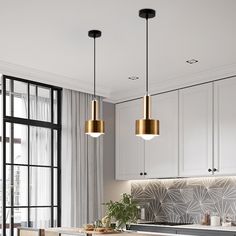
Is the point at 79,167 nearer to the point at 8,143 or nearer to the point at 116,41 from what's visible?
the point at 8,143

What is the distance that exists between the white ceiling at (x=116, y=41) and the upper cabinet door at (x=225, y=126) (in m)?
0.19

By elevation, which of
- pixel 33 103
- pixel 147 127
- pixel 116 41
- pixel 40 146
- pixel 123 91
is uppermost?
pixel 116 41

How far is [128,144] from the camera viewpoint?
22.5 feet

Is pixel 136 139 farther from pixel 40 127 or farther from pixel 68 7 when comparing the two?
pixel 68 7

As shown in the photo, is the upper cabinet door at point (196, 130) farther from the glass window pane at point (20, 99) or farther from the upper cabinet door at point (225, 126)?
the glass window pane at point (20, 99)

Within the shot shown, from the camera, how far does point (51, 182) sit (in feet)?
19.9

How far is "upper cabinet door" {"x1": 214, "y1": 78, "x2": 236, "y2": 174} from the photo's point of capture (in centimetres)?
543

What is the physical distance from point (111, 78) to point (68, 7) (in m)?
2.40

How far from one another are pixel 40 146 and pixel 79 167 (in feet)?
2.08

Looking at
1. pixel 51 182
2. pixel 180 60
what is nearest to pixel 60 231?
pixel 51 182

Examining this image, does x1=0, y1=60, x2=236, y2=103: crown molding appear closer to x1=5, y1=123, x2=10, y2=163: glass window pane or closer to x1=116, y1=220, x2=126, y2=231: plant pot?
x1=5, y1=123, x2=10, y2=163: glass window pane

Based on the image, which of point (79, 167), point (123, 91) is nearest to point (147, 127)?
point (79, 167)

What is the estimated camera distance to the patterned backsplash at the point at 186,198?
19.2ft

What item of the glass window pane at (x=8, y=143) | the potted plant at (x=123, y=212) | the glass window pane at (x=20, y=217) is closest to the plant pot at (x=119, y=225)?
the potted plant at (x=123, y=212)
